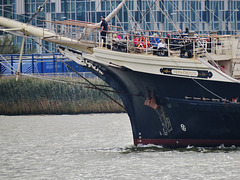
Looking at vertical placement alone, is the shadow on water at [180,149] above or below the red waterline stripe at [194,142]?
below

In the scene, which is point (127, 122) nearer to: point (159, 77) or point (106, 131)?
point (106, 131)

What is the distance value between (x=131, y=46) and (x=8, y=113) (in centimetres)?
2709

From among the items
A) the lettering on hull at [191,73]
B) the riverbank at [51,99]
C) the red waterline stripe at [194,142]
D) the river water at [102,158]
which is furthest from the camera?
the riverbank at [51,99]

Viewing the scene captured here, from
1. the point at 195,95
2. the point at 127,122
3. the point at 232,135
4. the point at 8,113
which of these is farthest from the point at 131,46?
the point at 8,113

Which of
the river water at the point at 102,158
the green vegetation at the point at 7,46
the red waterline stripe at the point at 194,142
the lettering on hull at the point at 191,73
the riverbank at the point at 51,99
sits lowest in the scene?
the riverbank at the point at 51,99

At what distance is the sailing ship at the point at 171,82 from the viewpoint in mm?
26234

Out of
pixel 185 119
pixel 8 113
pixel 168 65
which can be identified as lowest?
pixel 8 113

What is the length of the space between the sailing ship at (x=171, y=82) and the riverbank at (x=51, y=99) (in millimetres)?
23217

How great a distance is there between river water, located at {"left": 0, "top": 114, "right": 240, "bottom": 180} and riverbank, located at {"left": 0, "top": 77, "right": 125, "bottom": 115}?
47.9 ft

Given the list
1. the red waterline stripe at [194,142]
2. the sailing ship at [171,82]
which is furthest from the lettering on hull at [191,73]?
the red waterline stripe at [194,142]

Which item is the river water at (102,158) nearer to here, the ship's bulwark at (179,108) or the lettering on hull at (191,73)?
the ship's bulwark at (179,108)

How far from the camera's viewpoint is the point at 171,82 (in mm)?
26562

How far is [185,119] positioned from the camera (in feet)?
87.6

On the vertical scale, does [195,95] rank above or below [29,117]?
above
